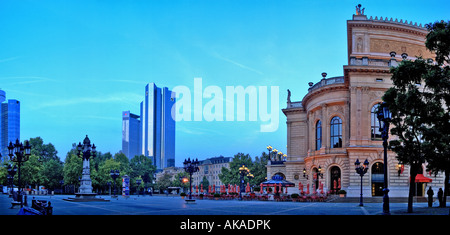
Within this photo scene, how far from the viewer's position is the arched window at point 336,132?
186 feet

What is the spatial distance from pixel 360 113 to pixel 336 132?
5.55m

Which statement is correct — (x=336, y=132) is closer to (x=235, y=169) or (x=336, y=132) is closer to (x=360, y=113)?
(x=360, y=113)

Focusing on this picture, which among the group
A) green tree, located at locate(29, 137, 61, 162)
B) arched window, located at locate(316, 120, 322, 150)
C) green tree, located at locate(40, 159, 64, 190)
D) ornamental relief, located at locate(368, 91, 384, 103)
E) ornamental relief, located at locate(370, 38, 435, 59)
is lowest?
green tree, located at locate(40, 159, 64, 190)

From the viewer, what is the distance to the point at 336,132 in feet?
187

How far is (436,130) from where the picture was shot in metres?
23.1

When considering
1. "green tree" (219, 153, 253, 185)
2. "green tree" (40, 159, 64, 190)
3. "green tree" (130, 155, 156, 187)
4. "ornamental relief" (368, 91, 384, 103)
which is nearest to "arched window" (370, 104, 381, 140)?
"ornamental relief" (368, 91, 384, 103)

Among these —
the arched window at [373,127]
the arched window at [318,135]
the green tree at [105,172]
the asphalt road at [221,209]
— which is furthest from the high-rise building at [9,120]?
the asphalt road at [221,209]

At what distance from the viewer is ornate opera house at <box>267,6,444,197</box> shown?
51906 millimetres

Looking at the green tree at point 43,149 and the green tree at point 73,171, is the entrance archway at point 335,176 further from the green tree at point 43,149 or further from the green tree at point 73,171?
the green tree at point 43,149

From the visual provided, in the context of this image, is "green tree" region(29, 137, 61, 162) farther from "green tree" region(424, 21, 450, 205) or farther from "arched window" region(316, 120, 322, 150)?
"green tree" region(424, 21, 450, 205)

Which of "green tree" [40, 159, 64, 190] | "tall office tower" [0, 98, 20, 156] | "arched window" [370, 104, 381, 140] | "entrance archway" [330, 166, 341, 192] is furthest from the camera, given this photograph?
"tall office tower" [0, 98, 20, 156]

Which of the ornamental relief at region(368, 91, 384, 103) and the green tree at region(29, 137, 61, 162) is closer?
the ornamental relief at region(368, 91, 384, 103)
